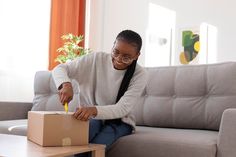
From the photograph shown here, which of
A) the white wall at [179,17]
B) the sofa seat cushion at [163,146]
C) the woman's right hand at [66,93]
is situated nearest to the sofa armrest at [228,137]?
the sofa seat cushion at [163,146]

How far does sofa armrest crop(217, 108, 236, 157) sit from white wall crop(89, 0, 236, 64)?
2.03 meters

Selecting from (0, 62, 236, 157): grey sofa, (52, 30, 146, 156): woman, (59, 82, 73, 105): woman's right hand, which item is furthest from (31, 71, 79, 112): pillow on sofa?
(59, 82, 73, 105): woman's right hand

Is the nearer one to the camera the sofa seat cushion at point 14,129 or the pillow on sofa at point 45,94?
the sofa seat cushion at point 14,129

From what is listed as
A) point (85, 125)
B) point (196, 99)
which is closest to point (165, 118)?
point (196, 99)

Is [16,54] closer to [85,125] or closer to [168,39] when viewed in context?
[168,39]

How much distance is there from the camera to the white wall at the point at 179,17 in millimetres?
3402

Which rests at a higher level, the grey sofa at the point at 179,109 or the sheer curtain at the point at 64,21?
the sheer curtain at the point at 64,21

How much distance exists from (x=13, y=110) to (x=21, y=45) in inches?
43.9

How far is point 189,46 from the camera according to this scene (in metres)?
3.61

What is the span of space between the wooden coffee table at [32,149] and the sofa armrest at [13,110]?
1.06 metres

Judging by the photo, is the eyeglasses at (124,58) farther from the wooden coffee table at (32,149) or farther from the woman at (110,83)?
the wooden coffee table at (32,149)

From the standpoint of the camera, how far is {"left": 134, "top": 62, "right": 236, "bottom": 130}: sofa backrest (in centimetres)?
199

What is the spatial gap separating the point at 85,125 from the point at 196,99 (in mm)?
916

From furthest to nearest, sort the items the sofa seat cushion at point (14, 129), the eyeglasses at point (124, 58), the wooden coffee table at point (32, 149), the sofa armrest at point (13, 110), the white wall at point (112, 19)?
the white wall at point (112, 19)
the sofa armrest at point (13, 110)
the sofa seat cushion at point (14, 129)
the eyeglasses at point (124, 58)
the wooden coffee table at point (32, 149)
